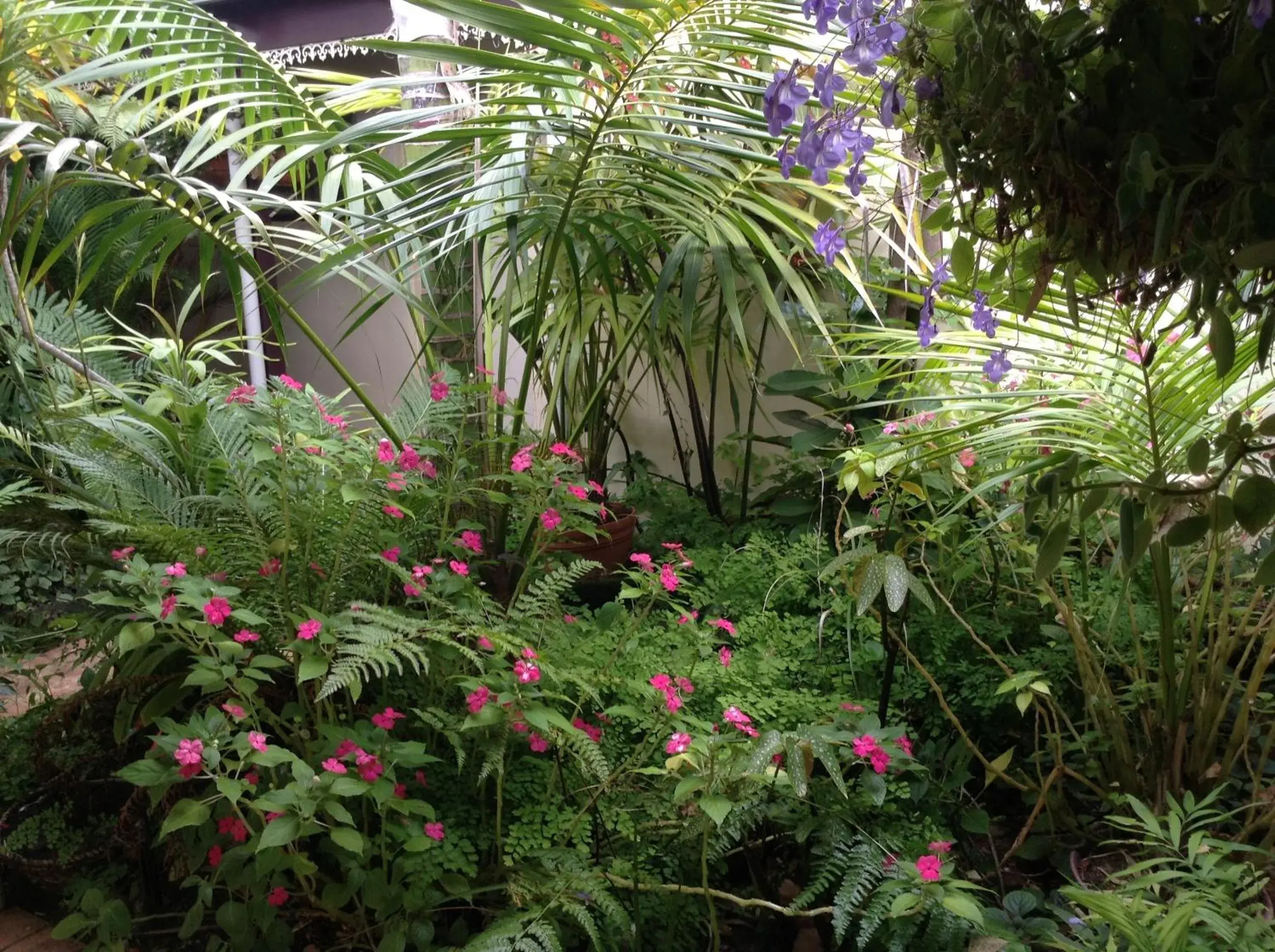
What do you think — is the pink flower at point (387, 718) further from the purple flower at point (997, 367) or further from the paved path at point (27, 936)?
the purple flower at point (997, 367)

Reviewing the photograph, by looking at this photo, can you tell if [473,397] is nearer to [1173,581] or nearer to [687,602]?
[687,602]

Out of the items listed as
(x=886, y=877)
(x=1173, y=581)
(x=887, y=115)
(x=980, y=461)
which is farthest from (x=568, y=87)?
(x=1173, y=581)

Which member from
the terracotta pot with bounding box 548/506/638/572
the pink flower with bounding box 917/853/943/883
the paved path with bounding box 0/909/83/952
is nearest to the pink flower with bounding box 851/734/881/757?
the pink flower with bounding box 917/853/943/883

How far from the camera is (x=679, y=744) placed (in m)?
1.13

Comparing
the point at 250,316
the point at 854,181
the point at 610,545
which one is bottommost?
the point at 610,545

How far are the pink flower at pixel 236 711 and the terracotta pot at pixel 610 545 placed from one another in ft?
3.29

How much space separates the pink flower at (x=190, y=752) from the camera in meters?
1.01

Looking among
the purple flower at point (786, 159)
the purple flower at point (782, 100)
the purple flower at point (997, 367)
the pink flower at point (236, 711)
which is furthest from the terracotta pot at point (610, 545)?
the purple flower at point (782, 100)

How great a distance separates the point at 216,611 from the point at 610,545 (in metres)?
1.16

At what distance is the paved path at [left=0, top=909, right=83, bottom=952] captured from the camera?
143 cm

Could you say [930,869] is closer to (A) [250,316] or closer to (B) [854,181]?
(B) [854,181]

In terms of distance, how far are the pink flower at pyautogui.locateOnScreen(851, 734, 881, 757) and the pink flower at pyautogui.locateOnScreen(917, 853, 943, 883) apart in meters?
0.14

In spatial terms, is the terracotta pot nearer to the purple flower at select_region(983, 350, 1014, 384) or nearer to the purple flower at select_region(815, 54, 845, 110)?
the purple flower at select_region(983, 350, 1014, 384)

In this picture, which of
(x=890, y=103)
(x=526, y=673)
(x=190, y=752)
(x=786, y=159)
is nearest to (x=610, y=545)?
(x=526, y=673)
